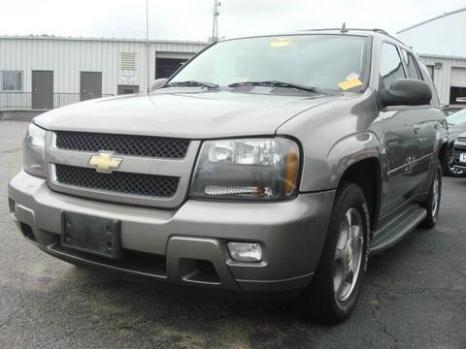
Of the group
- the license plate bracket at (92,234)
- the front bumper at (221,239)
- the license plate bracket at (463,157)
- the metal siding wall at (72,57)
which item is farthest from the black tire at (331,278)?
the metal siding wall at (72,57)

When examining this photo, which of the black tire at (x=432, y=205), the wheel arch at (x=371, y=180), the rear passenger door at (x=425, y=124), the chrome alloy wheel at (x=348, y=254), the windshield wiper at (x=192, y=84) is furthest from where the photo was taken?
the black tire at (x=432, y=205)

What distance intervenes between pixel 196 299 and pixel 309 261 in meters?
1.00

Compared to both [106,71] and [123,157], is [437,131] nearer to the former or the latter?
[123,157]

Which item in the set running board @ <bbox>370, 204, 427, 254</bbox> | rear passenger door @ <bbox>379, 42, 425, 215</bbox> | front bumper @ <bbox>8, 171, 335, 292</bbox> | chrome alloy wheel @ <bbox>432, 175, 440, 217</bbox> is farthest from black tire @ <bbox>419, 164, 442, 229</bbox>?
front bumper @ <bbox>8, 171, 335, 292</bbox>

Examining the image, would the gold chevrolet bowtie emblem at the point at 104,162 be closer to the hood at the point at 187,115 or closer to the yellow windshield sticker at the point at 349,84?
the hood at the point at 187,115

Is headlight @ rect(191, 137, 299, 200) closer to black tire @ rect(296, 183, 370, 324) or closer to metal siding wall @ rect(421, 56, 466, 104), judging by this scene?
black tire @ rect(296, 183, 370, 324)

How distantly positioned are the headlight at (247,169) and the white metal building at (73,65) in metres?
27.9

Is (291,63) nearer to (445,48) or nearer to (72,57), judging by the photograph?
(72,57)

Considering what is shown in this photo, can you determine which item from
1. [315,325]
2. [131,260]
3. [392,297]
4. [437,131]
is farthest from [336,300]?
[437,131]

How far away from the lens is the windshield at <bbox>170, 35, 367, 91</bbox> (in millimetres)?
3736

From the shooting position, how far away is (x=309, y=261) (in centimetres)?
270

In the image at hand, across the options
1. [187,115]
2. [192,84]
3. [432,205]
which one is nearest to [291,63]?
[192,84]

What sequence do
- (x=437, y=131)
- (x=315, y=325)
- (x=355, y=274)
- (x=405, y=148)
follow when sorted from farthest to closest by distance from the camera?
(x=437, y=131)
(x=405, y=148)
(x=355, y=274)
(x=315, y=325)

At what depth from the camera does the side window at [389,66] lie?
402cm
